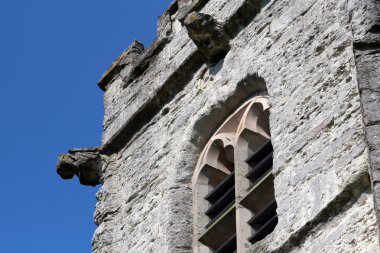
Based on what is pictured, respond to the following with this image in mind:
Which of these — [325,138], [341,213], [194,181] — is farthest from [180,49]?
[341,213]

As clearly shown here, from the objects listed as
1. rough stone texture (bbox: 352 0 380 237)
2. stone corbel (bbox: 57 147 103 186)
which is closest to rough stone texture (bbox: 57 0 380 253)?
rough stone texture (bbox: 352 0 380 237)

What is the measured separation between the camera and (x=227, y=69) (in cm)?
1104

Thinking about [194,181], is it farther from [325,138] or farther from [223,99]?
[325,138]

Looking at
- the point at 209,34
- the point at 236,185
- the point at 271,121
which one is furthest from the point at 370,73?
the point at 209,34

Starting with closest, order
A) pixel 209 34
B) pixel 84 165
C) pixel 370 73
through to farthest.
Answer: pixel 370 73
pixel 209 34
pixel 84 165

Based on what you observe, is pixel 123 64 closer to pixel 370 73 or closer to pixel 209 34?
pixel 209 34

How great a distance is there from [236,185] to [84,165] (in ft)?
7.42

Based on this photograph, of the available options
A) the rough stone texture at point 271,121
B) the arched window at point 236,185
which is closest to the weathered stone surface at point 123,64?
the rough stone texture at point 271,121

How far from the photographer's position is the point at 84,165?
12.2m

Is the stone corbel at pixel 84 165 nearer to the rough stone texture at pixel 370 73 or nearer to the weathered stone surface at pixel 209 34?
the weathered stone surface at pixel 209 34

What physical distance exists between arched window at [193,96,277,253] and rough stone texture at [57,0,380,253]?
10cm

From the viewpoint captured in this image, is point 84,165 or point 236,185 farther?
point 84,165

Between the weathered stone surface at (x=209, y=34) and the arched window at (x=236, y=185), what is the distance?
593 mm

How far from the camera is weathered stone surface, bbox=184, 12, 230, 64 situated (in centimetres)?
1120
